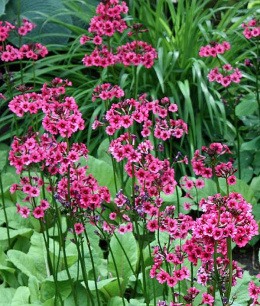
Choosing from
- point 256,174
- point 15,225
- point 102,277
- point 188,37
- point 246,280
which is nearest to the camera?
point 246,280

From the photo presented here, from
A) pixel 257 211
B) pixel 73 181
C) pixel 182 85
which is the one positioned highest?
pixel 73 181

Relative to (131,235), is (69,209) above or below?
above

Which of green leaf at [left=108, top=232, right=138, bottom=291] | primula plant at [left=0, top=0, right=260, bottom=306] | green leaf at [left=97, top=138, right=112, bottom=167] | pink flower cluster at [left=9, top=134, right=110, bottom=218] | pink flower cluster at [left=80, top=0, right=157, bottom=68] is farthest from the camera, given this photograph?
green leaf at [left=97, top=138, right=112, bottom=167]

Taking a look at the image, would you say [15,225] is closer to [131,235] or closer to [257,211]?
[131,235]

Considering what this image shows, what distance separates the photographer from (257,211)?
349 centimetres

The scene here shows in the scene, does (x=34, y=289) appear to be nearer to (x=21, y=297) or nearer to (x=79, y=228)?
(x=21, y=297)

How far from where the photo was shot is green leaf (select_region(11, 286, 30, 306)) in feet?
8.68

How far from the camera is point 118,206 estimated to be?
2078mm

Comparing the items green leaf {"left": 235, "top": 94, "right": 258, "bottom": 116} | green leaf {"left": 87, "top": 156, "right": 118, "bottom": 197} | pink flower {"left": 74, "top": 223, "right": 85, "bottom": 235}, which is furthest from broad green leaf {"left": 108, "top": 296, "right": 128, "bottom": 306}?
green leaf {"left": 235, "top": 94, "right": 258, "bottom": 116}

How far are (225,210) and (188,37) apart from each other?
266 cm

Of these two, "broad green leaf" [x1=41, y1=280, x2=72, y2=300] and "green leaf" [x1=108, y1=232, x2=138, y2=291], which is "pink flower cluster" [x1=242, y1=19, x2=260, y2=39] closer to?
"green leaf" [x1=108, y1=232, x2=138, y2=291]

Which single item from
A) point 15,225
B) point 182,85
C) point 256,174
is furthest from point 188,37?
point 15,225

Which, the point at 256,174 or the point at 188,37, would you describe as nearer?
the point at 256,174

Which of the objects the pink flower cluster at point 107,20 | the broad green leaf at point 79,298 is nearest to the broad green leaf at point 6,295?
the broad green leaf at point 79,298
